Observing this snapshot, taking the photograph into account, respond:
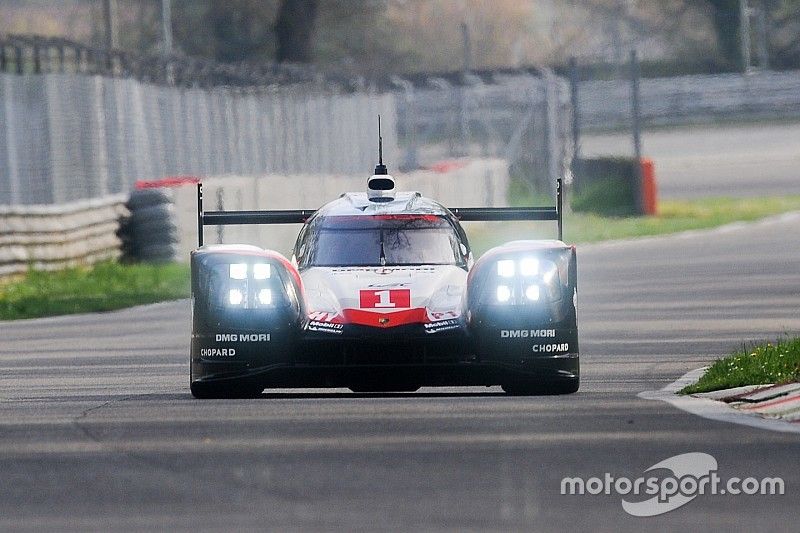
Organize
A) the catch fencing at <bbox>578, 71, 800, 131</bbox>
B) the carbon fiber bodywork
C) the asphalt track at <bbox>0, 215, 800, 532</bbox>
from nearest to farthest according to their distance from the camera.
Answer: the asphalt track at <bbox>0, 215, 800, 532</bbox>
the carbon fiber bodywork
the catch fencing at <bbox>578, 71, 800, 131</bbox>

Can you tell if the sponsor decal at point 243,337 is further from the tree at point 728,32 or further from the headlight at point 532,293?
Answer: the tree at point 728,32

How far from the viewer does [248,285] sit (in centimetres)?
1327

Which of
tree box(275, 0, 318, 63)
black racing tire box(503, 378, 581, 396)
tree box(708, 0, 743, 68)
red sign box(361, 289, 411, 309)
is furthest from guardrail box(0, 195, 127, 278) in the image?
tree box(708, 0, 743, 68)

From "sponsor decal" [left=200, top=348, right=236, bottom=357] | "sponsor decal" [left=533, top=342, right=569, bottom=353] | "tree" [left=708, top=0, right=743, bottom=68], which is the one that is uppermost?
"tree" [left=708, top=0, right=743, bottom=68]

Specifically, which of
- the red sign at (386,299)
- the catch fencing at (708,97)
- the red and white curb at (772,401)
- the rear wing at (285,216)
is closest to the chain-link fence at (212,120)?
the rear wing at (285,216)

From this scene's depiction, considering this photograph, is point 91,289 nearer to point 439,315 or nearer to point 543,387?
point 543,387

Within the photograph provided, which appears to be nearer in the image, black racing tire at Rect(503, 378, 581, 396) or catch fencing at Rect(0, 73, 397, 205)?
black racing tire at Rect(503, 378, 581, 396)

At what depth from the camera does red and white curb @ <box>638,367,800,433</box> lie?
1180 centimetres

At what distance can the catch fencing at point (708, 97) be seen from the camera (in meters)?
74.8

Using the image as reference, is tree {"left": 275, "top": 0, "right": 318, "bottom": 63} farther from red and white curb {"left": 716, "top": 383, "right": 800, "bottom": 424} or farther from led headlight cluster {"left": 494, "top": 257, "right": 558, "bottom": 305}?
red and white curb {"left": 716, "top": 383, "right": 800, "bottom": 424}

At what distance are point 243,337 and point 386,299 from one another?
0.85 meters

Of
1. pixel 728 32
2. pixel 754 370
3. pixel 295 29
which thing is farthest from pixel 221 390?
pixel 728 32

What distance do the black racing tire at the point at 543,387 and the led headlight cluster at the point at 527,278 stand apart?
538 millimetres

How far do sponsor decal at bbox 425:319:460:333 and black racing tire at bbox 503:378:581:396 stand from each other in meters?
0.61
